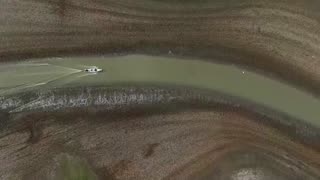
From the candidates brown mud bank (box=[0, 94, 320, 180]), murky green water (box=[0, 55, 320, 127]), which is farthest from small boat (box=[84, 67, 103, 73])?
brown mud bank (box=[0, 94, 320, 180])

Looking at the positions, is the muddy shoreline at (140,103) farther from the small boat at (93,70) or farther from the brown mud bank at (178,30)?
the brown mud bank at (178,30)

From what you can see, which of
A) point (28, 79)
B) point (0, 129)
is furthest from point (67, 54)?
point (0, 129)

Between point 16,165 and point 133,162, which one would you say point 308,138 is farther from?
point 16,165

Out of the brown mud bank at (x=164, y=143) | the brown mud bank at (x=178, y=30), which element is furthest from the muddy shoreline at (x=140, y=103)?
the brown mud bank at (x=178, y=30)

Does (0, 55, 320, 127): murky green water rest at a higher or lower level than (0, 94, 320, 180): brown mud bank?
higher

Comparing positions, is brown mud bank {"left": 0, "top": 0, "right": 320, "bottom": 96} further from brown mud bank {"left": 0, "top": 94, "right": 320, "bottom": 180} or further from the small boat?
brown mud bank {"left": 0, "top": 94, "right": 320, "bottom": 180}

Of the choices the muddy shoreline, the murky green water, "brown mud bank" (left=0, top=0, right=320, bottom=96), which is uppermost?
"brown mud bank" (left=0, top=0, right=320, bottom=96)
